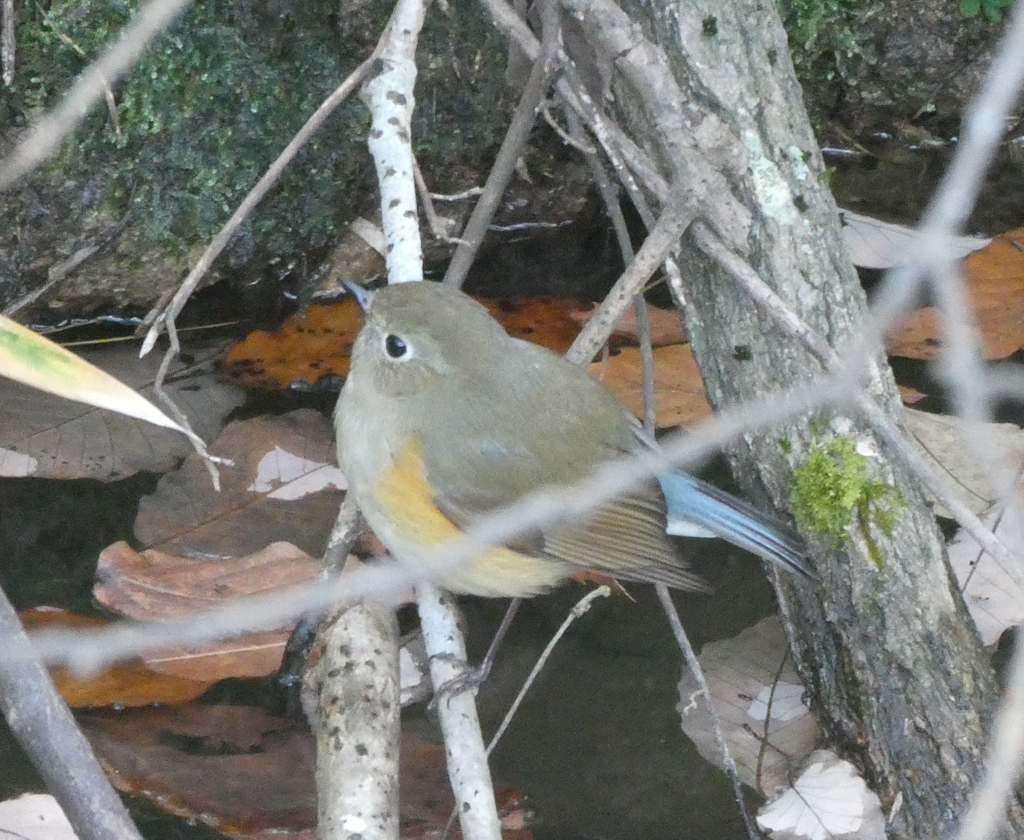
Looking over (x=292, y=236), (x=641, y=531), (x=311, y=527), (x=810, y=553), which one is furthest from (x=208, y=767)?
(x=292, y=236)

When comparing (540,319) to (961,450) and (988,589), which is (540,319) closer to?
(961,450)

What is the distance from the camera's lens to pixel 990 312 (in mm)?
4832

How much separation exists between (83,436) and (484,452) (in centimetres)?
164

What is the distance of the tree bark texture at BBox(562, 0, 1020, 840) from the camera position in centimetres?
290

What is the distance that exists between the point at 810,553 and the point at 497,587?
0.77 meters

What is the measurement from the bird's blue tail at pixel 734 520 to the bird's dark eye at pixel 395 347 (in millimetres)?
775

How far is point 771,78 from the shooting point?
10.3ft

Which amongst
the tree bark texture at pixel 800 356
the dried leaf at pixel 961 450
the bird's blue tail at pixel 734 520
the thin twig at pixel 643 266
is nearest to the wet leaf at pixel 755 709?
the tree bark texture at pixel 800 356

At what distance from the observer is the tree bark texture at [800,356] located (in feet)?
9.52

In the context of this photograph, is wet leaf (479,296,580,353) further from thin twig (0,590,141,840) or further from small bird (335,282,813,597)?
thin twig (0,590,141,840)

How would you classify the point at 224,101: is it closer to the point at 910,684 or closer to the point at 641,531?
the point at 641,531

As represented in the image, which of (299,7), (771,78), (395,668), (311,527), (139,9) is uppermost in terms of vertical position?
(299,7)

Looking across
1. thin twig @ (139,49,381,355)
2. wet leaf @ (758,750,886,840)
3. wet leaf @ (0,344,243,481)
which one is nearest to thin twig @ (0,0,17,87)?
wet leaf @ (0,344,243,481)

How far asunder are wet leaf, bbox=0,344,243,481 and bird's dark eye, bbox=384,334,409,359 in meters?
1.30
